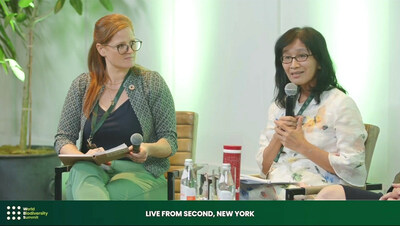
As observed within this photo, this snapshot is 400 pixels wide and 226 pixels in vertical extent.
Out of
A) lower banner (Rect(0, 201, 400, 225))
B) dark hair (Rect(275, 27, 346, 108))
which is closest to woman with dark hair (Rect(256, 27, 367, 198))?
dark hair (Rect(275, 27, 346, 108))

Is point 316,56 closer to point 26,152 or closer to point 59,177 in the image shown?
point 59,177

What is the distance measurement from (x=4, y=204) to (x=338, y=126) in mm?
1548

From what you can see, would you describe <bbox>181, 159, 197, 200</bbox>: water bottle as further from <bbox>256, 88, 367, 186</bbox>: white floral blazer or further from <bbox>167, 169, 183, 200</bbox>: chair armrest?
<bbox>256, 88, 367, 186</bbox>: white floral blazer

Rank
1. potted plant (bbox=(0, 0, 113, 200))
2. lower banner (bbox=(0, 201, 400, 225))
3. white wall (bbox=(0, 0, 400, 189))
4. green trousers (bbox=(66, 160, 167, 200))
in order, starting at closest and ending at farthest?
lower banner (bbox=(0, 201, 400, 225))
green trousers (bbox=(66, 160, 167, 200))
white wall (bbox=(0, 0, 400, 189))
potted plant (bbox=(0, 0, 113, 200))

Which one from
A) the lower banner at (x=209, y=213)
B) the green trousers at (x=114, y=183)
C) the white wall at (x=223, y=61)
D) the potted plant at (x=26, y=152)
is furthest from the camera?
the potted plant at (x=26, y=152)

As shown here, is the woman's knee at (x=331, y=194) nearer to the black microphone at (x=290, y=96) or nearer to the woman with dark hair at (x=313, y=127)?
the woman with dark hair at (x=313, y=127)

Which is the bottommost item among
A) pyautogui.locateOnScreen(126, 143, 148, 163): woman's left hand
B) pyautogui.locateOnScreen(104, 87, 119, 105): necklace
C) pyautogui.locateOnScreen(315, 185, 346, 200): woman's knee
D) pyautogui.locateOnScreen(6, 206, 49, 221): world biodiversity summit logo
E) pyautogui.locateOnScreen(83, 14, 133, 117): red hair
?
pyautogui.locateOnScreen(6, 206, 49, 221): world biodiversity summit logo

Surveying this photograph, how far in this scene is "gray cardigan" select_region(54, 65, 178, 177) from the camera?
2.56m

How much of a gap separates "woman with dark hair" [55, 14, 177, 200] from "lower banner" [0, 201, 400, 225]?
0.18 m

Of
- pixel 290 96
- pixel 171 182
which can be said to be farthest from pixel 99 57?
pixel 290 96

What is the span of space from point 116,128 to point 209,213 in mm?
603

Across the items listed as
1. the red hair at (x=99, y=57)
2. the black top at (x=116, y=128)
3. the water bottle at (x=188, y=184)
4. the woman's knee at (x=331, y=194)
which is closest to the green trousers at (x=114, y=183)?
the black top at (x=116, y=128)

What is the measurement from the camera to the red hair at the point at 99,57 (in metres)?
2.56

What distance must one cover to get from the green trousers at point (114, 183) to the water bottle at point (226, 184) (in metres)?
0.45
